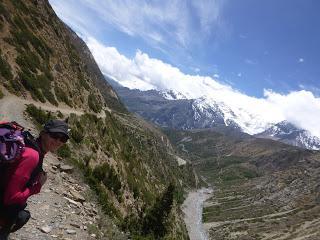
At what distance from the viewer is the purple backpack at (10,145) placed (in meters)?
6.60

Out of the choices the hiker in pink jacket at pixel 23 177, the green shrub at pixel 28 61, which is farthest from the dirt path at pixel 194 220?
the hiker in pink jacket at pixel 23 177

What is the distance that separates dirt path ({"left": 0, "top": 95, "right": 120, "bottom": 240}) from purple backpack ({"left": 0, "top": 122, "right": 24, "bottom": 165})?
7843 millimetres

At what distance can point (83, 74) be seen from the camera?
73.3 metres

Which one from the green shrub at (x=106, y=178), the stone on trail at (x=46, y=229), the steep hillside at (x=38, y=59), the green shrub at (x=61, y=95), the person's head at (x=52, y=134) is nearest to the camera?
the person's head at (x=52, y=134)

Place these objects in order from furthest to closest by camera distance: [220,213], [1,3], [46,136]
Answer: [220,213] < [1,3] < [46,136]

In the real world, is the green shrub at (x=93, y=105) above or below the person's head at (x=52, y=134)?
above

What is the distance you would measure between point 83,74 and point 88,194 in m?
51.7

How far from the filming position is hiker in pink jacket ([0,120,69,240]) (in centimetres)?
681

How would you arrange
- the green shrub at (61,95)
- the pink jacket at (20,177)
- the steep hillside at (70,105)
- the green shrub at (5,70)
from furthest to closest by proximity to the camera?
the green shrub at (61,95) < the green shrub at (5,70) < the steep hillside at (70,105) < the pink jacket at (20,177)

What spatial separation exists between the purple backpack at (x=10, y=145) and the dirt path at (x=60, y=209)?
7843mm

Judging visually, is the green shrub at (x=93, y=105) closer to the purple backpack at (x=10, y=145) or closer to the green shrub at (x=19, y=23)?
the green shrub at (x=19, y=23)

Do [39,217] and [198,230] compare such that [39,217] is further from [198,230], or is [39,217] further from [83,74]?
[198,230]

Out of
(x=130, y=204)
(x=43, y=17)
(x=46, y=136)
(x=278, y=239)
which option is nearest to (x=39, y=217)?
(x=46, y=136)

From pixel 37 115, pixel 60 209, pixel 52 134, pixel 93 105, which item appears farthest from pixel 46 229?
pixel 93 105
